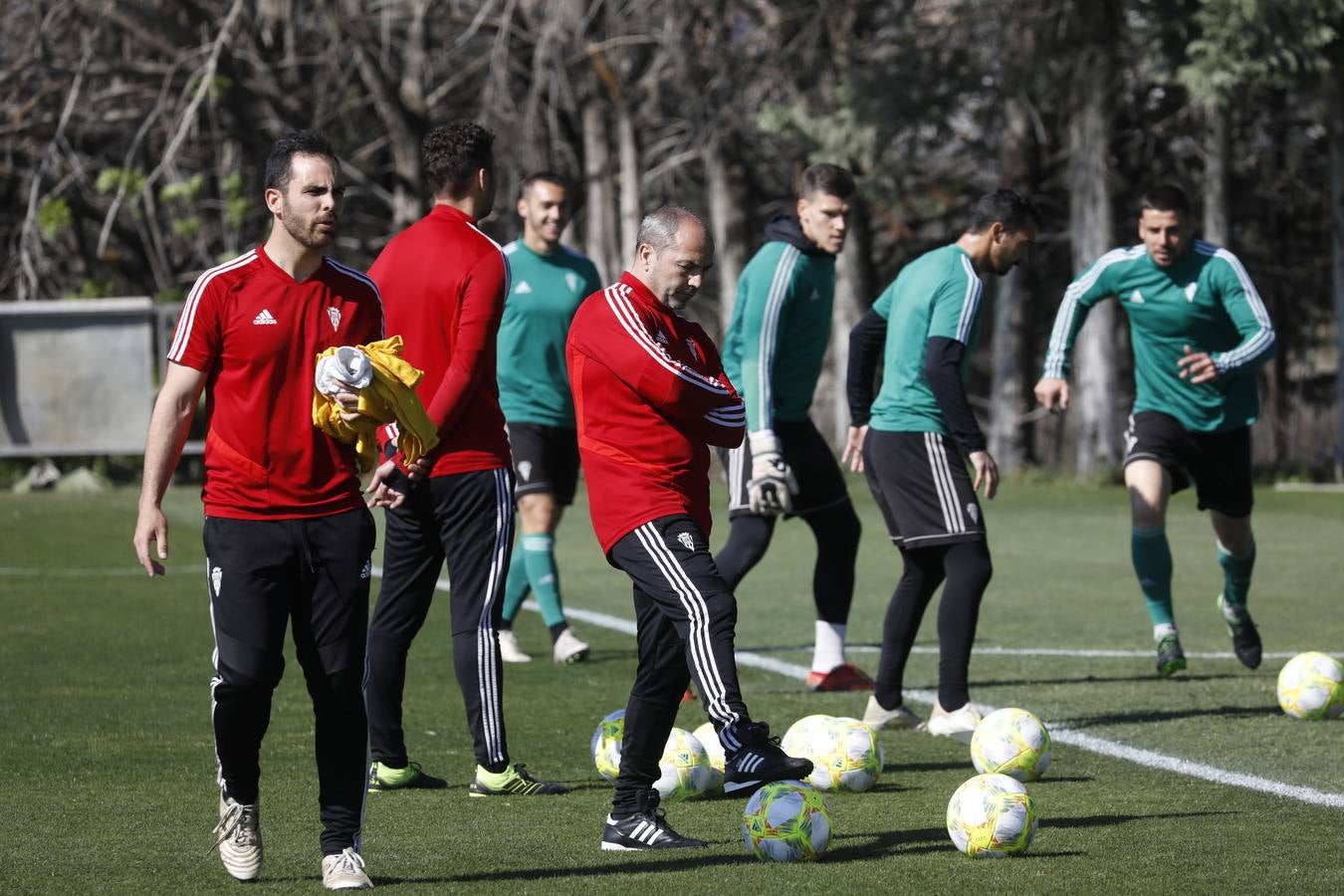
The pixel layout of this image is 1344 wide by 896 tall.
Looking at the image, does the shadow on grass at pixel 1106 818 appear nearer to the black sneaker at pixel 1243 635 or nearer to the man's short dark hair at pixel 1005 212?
the man's short dark hair at pixel 1005 212

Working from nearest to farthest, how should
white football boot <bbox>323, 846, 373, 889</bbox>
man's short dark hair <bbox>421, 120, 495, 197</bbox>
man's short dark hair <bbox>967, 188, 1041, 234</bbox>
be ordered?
white football boot <bbox>323, 846, 373, 889</bbox> → man's short dark hair <bbox>421, 120, 495, 197</bbox> → man's short dark hair <bbox>967, 188, 1041, 234</bbox>

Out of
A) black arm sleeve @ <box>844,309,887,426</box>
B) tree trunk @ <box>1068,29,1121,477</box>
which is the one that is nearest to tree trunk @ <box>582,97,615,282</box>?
tree trunk @ <box>1068,29,1121,477</box>

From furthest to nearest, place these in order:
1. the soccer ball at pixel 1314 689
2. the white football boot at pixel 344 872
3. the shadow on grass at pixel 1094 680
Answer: the shadow on grass at pixel 1094 680
the soccer ball at pixel 1314 689
the white football boot at pixel 344 872

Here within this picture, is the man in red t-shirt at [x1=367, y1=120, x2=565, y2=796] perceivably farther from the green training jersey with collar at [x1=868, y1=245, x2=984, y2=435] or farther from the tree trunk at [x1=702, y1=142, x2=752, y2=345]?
the tree trunk at [x1=702, y1=142, x2=752, y2=345]

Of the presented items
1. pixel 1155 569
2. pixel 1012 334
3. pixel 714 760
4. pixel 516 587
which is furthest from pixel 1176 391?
pixel 1012 334

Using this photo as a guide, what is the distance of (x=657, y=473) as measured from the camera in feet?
18.6

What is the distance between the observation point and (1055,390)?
881 cm

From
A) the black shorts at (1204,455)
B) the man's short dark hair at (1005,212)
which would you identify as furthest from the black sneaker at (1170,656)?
the man's short dark hair at (1005,212)

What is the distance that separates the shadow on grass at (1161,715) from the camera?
804 centimetres

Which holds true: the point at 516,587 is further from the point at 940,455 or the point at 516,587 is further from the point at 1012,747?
the point at 1012,747

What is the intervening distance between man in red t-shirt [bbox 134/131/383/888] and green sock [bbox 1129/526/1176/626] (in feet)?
17.4

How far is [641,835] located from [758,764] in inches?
19.2

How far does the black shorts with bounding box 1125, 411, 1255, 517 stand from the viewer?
9.46 metres

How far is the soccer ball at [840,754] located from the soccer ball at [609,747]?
1.91 feet
